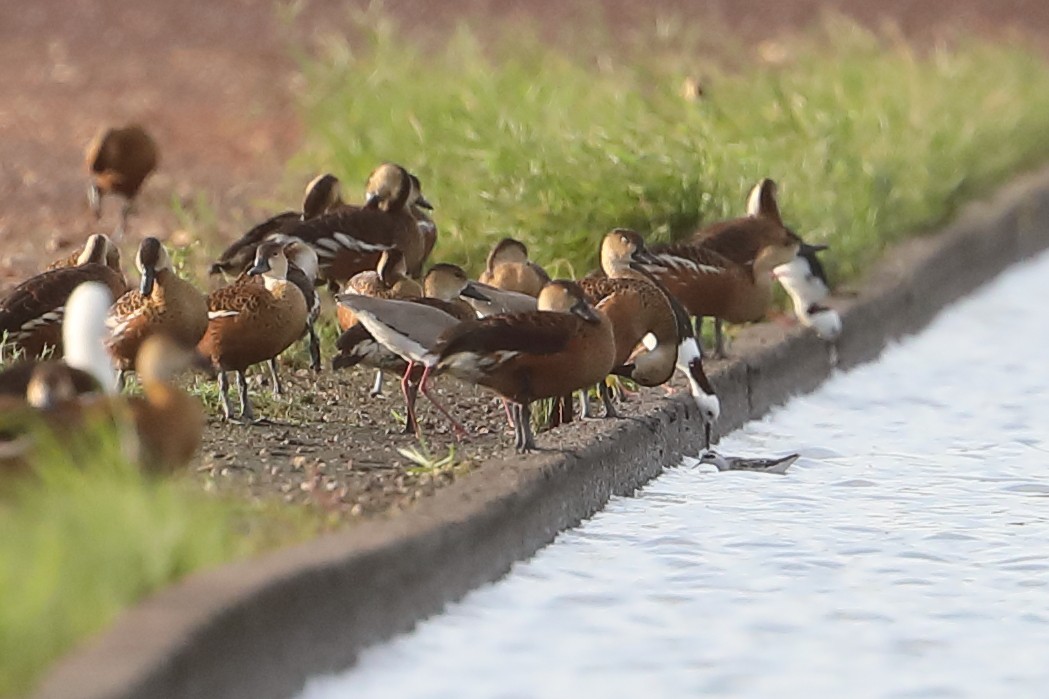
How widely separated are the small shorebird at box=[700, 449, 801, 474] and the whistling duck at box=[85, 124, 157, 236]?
18.6ft

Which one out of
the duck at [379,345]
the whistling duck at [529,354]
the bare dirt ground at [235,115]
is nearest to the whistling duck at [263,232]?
the bare dirt ground at [235,115]

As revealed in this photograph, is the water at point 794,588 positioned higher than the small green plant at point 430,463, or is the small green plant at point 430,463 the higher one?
the small green plant at point 430,463

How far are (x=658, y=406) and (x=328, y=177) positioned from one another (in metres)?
2.94

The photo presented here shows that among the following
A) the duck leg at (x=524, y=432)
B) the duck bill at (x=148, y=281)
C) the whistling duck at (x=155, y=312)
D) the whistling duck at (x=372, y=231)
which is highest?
the whistling duck at (x=372, y=231)

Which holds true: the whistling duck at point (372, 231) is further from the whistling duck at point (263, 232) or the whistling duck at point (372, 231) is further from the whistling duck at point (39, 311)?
the whistling duck at point (39, 311)

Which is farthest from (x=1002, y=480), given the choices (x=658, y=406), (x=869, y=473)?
(x=658, y=406)

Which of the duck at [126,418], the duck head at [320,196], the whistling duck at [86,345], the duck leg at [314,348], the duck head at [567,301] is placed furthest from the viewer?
the duck head at [320,196]

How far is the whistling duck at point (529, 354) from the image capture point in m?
6.90

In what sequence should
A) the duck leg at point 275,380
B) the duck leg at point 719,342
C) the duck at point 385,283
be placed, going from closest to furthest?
the duck leg at point 275,380, the duck at point 385,283, the duck leg at point 719,342

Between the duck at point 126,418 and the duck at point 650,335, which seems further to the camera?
the duck at point 650,335

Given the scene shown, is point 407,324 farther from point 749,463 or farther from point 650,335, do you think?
point 749,463

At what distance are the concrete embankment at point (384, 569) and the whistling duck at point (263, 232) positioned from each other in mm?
1857

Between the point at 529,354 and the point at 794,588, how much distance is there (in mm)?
1139

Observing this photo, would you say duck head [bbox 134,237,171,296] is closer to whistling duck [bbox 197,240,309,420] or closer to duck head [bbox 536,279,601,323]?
whistling duck [bbox 197,240,309,420]
